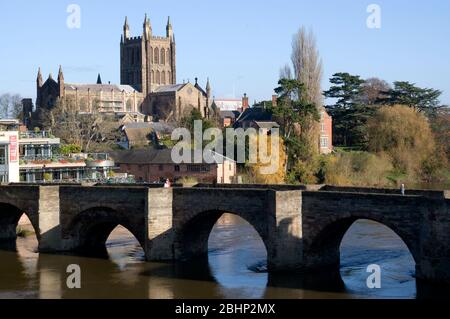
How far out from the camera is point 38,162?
6134cm

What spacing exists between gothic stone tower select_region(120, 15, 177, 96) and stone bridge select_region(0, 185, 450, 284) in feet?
338

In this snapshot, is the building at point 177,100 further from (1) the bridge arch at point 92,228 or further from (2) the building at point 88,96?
(1) the bridge arch at point 92,228

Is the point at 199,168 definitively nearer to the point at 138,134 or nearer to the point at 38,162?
the point at 38,162

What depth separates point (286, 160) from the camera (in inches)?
3004

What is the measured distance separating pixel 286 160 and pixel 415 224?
44.4 m

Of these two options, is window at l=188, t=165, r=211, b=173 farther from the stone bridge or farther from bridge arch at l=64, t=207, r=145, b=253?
the stone bridge

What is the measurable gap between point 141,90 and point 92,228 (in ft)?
345

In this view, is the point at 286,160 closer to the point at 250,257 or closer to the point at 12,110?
the point at 250,257

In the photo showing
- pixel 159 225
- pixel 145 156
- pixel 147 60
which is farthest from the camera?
pixel 147 60

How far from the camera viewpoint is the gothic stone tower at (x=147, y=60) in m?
148

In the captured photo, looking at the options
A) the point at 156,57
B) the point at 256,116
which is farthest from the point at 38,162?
the point at 156,57

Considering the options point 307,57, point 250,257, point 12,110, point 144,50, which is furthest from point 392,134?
point 12,110

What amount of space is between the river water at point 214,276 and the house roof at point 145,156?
30.9m

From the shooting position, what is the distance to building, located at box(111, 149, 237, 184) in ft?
239
